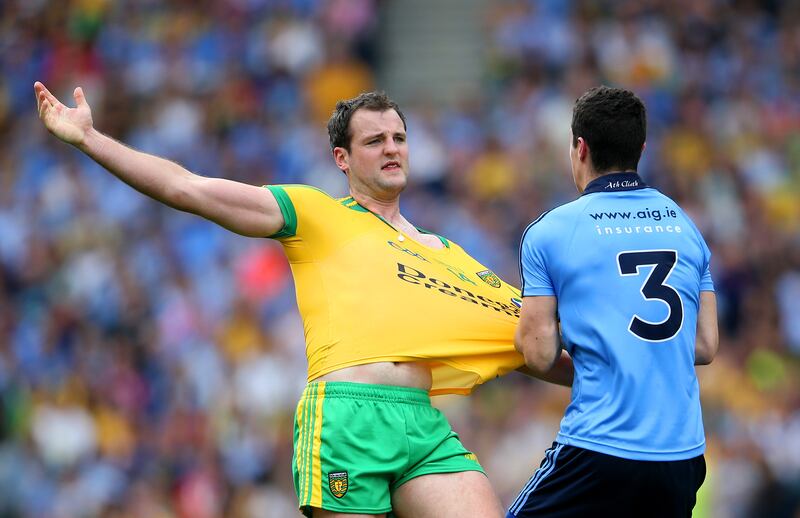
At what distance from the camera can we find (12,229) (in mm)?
16172

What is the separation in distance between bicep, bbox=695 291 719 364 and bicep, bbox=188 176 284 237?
6.19ft

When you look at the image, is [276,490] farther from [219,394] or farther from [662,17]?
[662,17]

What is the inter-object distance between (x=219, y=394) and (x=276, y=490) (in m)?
1.57

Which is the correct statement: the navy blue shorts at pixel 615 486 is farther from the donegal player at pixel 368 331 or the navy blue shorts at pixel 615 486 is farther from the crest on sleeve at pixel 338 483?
the crest on sleeve at pixel 338 483

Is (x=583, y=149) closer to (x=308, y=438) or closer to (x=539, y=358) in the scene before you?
(x=539, y=358)

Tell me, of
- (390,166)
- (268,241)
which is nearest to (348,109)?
(390,166)

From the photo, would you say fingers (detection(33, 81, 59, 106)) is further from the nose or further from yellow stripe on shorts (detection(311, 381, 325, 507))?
yellow stripe on shorts (detection(311, 381, 325, 507))

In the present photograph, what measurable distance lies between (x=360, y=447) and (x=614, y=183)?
1.58m

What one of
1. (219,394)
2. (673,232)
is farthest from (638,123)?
(219,394)

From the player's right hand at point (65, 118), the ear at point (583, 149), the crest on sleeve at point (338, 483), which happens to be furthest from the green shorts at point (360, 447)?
the player's right hand at point (65, 118)

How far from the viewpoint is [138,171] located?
5496mm

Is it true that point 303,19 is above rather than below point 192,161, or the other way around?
→ above

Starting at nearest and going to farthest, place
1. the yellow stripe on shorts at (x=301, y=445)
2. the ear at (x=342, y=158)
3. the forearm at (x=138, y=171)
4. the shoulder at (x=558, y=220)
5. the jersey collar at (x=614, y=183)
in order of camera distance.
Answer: the shoulder at (x=558, y=220) → the jersey collar at (x=614, y=183) → the forearm at (x=138, y=171) → the yellow stripe on shorts at (x=301, y=445) → the ear at (x=342, y=158)

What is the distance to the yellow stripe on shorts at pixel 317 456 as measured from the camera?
18.2 ft
